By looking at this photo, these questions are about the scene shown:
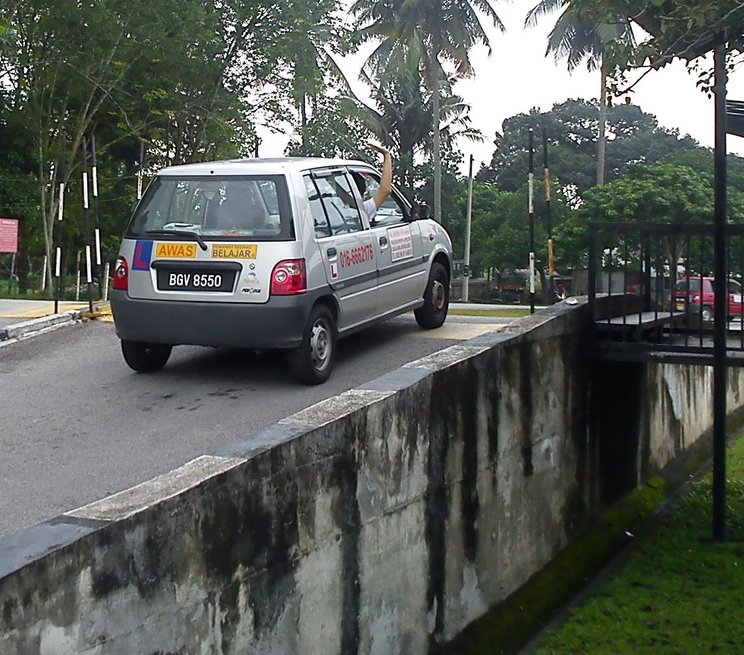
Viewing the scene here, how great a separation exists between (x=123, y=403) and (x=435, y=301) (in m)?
3.67

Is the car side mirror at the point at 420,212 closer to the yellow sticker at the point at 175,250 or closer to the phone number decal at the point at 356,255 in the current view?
the phone number decal at the point at 356,255

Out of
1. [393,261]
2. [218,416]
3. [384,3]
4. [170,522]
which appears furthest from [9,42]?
[384,3]

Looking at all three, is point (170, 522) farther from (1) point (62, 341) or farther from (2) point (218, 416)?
(1) point (62, 341)

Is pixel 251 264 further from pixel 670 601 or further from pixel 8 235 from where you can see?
pixel 8 235

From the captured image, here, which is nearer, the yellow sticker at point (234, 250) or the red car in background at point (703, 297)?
the yellow sticker at point (234, 250)

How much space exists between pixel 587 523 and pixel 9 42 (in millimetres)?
13150

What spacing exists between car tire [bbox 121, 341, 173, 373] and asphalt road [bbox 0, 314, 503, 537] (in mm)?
111

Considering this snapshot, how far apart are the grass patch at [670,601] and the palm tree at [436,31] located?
29.5 metres

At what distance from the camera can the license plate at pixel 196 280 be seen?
352 inches

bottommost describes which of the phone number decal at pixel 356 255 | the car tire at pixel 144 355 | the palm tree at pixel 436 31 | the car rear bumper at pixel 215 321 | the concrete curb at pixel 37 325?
the car tire at pixel 144 355

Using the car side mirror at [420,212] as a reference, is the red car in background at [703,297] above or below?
below

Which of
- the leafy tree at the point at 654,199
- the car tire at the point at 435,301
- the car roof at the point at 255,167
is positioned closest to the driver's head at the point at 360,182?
the car roof at the point at 255,167

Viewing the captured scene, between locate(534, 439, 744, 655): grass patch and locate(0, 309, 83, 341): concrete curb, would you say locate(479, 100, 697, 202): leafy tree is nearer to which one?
locate(0, 309, 83, 341): concrete curb

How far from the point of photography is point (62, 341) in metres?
11.8
